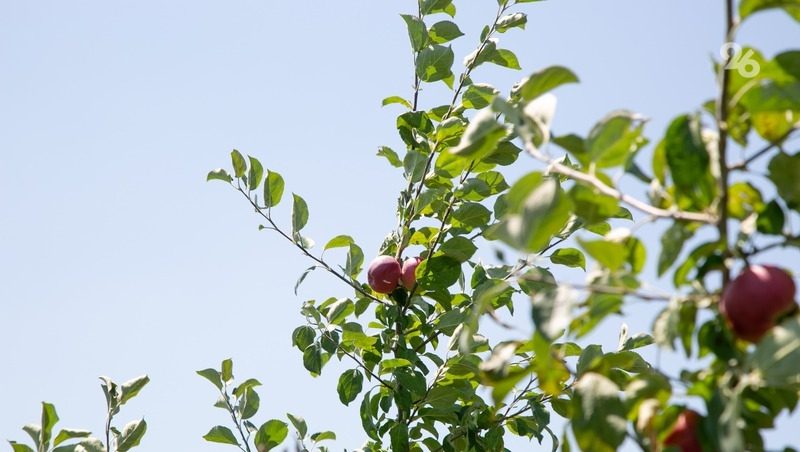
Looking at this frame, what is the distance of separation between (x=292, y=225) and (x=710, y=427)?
7.20ft

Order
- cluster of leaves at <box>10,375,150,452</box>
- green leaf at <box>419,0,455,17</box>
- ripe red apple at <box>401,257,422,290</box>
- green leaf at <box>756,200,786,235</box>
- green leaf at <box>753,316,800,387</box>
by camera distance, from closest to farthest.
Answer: green leaf at <box>753,316,800,387</box> < green leaf at <box>756,200,786,235</box> < cluster of leaves at <box>10,375,150,452</box> < ripe red apple at <box>401,257,422,290</box> < green leaf at <box>419,0,455,17</box>

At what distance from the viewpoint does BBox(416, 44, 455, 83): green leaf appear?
3.09 metres

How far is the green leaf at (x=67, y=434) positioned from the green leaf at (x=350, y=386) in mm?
918

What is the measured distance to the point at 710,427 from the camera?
99 cm

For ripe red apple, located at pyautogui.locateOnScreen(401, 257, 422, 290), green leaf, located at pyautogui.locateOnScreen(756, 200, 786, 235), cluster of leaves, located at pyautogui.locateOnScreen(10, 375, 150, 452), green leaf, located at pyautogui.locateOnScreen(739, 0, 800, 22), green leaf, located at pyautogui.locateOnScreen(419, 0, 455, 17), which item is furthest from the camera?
green leaf, located at pyautogui.locateOnScreen(419, 0, 455, 17)

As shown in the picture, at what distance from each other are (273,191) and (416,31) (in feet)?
2.29

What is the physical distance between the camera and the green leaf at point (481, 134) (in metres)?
1.17

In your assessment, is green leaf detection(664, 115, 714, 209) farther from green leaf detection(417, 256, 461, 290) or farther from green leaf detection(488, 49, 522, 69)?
green leaf detection(488, 49, 522, 69)

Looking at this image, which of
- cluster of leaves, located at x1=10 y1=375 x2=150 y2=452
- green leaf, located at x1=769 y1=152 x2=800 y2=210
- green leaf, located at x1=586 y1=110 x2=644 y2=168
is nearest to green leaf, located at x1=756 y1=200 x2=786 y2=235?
green leaf, located at x1=769 y1=152 x2=800 y2=210

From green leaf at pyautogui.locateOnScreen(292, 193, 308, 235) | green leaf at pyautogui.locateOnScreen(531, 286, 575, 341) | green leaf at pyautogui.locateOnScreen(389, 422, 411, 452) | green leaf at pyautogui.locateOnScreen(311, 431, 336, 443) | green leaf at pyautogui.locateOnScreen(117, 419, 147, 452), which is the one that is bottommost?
green leaf at pyautogui.locateOnScreen(531, 286, 575, 341)

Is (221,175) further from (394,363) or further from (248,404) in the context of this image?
(394,363)

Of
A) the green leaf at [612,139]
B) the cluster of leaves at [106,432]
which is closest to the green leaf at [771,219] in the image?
the green leaf at [612,139]

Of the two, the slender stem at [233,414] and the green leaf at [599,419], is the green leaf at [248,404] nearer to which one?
the slender stem at [233,414]

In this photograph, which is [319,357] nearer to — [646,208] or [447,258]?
[447,258]
